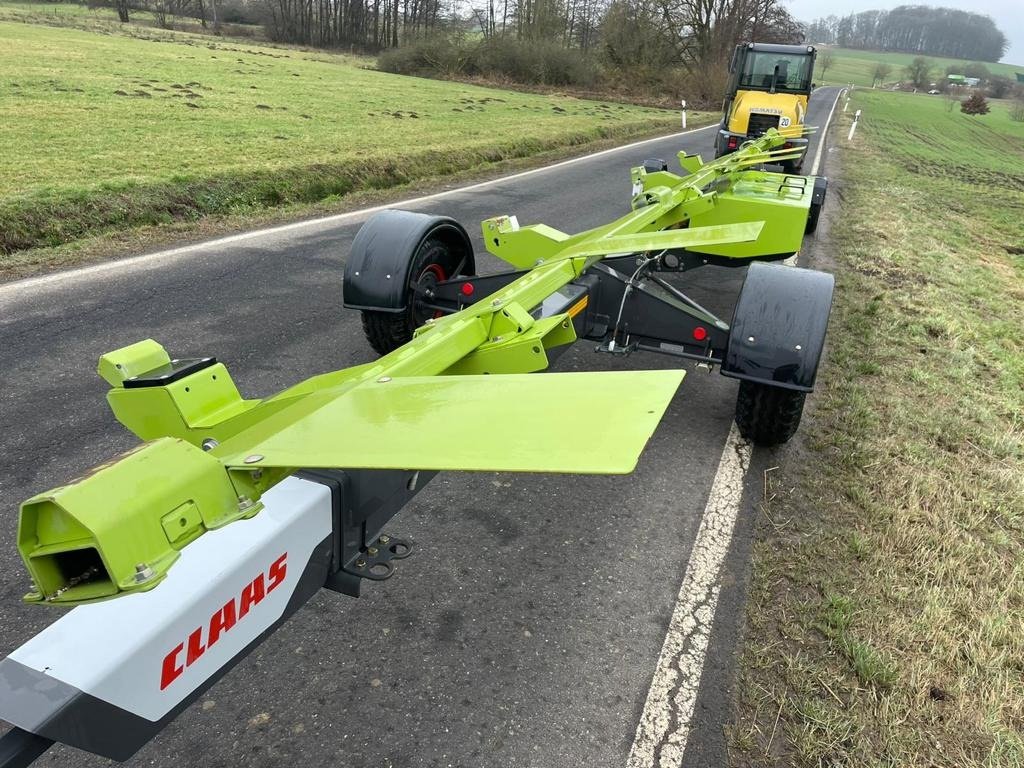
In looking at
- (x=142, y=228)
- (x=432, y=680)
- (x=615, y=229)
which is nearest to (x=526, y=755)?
(x=432, y=680)

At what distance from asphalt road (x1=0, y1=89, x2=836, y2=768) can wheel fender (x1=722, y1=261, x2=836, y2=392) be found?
65cm

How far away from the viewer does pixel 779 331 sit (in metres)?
3.52

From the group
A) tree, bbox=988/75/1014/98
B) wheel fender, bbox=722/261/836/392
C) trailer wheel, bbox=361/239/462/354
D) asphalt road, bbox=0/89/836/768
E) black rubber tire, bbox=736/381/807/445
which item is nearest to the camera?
asphalt road, bbox=0/89/836/768

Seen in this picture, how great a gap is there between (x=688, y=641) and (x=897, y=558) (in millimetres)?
1174

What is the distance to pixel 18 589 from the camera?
254 centimetres

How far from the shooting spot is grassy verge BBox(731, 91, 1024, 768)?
2.21 m

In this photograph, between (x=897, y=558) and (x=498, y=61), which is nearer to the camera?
(x=897, y=558)

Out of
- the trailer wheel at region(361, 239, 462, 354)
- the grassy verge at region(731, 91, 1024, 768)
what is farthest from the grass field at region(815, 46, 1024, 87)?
the trailer wheel at region(361, 239, 462, 354)

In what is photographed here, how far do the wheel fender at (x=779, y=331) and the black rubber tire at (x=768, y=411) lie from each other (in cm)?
11

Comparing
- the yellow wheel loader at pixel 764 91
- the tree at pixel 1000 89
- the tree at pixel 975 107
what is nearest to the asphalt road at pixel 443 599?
the yellow wheel loader at pixel 764 91

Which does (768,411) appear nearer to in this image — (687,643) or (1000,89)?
(687,643)

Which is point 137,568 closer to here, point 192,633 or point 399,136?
point 192,633

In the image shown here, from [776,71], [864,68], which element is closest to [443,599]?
[776,71]

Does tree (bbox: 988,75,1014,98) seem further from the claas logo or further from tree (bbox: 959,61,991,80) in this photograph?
the claas logo
